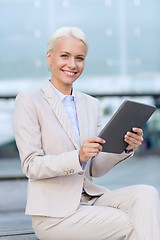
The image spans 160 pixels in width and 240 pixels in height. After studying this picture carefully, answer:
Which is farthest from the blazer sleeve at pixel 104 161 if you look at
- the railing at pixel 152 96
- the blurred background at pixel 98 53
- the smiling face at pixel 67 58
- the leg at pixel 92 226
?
the railing at pixel 152 96

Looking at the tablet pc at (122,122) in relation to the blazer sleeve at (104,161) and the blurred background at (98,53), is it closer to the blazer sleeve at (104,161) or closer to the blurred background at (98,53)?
the blazer sleeve at (104,161)

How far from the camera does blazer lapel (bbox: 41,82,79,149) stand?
190 cm

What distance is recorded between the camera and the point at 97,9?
613 centimetres

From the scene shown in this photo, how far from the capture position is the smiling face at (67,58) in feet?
6.35

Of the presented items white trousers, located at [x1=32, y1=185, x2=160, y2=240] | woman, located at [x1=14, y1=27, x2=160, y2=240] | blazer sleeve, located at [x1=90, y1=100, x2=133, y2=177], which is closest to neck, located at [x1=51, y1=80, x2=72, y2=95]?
woman, located at [x1=14, y1=27, x2=160, y2=240]

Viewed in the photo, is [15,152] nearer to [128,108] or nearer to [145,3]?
[145,3]

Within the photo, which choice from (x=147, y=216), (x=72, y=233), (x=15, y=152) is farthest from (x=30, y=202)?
(x=15, y=152)

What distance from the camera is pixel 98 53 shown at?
629 centimetres

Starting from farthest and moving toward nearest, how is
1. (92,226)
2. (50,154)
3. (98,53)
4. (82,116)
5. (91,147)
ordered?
(98,53), (82,116), (50,154), (92,226), (91,147)

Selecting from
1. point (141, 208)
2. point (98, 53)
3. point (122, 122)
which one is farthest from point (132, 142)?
point (98, 53)

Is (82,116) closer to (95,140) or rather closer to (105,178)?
(95,140)

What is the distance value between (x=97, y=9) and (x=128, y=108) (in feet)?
15.5

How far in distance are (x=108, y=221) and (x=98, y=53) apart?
4.74 m

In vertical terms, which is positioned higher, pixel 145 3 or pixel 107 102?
pixel 145 3
